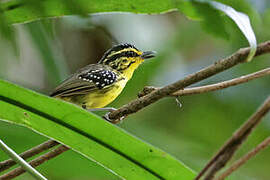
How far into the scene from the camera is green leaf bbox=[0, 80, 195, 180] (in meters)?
1.33

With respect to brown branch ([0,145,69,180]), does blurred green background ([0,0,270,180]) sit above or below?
below

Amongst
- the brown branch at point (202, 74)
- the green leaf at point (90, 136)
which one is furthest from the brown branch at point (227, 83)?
the green leaf at point (90, 136)

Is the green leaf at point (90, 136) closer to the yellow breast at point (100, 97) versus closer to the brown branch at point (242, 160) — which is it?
the brown branch at point (242, 160)

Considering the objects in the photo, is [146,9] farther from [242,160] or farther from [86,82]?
[86,82]

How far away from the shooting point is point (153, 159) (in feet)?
4.46

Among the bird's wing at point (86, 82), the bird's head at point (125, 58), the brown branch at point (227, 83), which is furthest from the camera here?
the bird's head at point (125, 58)

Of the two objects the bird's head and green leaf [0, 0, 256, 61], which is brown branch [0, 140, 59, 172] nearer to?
green leaf [0, 0, 256, 61]

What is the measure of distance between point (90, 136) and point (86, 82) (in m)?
1.58

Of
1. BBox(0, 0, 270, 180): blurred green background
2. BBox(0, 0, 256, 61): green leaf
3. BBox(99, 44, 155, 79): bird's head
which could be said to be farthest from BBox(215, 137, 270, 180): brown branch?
BBox(99, 44, 155, 79): bird's head

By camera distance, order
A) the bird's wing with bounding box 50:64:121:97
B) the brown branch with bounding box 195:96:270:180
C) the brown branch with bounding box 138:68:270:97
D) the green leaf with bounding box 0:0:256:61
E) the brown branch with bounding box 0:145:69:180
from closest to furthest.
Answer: the brown branch with bounding box 195:96:270:180, the green leaf with bounding box 0:0:256:61, the brown branch with bounding box 138:68:270:97, the brown branch with bounding box 0:145:69:180, the bird's wing with bounding box 50:64:121:97

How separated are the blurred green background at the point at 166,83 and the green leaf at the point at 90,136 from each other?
1.12 meters

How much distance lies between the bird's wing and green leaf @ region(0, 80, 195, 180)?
4.67 ft

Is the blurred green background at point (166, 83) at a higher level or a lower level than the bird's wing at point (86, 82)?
lower

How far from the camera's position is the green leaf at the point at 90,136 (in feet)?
4.37
